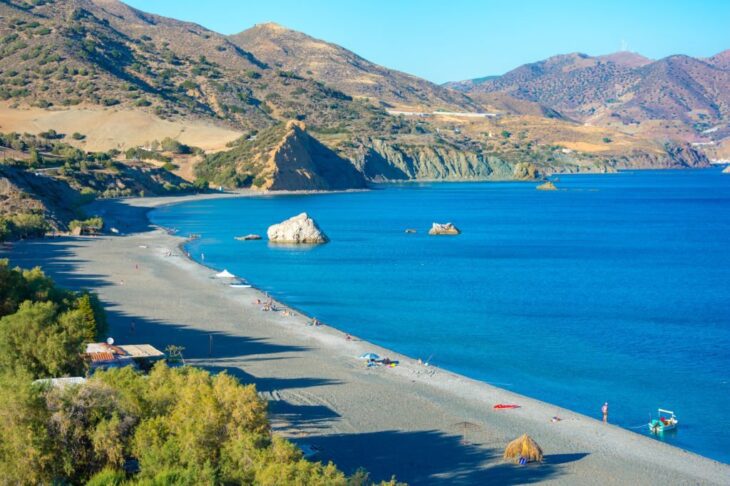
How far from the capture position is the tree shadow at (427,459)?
23.5 m

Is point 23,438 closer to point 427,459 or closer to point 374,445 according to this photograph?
point 374,445

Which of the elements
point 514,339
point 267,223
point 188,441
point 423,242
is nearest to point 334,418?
point 188,441

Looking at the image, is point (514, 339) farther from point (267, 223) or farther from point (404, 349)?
point (267, 223)

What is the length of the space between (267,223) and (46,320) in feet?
231

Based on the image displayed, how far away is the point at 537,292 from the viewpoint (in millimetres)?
55750

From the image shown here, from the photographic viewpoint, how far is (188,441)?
1917 centimetres

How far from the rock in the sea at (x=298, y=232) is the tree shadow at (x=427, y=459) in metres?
54.8

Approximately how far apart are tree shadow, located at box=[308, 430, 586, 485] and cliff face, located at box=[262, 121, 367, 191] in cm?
12796

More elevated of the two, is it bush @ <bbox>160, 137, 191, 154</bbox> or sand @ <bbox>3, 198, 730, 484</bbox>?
bush @ <bbox>160, 137, 191, 154</bbox>

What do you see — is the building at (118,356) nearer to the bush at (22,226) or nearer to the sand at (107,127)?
the bush at (22,226)

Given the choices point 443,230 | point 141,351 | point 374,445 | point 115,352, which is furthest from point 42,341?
point 443,230

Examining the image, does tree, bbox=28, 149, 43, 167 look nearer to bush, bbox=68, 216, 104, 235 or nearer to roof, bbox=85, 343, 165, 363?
bush, bbox=68, 216, 104, 235

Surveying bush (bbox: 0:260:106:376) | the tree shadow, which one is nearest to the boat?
the tree shadow

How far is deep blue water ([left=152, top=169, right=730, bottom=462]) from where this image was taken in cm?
3425
